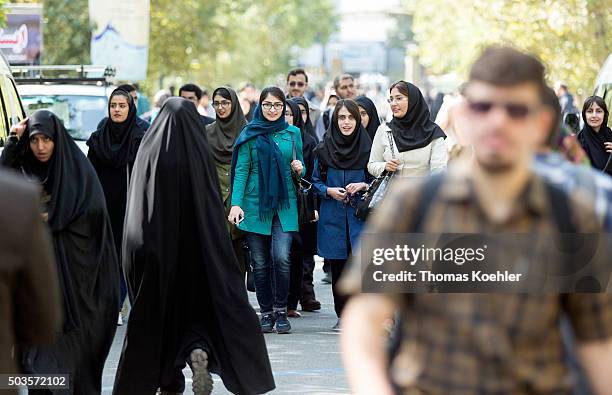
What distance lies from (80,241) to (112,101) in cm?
358

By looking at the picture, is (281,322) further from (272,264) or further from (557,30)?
(557,30)

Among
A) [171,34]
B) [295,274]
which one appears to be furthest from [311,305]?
[171,34]

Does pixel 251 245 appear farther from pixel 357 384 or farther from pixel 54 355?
pixel 357 384

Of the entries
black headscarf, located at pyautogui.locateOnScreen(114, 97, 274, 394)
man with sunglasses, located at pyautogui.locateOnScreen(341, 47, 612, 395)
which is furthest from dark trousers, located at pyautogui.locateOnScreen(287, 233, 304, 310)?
man with sunglasses, located at pyautogui.locateOnScreen(341, 47, 612, 395)

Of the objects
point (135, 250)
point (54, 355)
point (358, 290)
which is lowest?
point (54, 355)

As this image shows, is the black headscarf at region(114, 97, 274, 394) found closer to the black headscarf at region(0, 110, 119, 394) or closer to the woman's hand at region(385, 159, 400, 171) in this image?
the black headscarf at region(0, 110, 119, 394)

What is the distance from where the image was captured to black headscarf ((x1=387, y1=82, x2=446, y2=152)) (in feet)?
33.4

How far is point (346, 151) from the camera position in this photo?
10.8m

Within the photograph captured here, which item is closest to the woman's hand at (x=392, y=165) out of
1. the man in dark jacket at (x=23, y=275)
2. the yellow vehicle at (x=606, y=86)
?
the yellow vehicle at (x=606, y=86)

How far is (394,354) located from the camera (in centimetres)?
351

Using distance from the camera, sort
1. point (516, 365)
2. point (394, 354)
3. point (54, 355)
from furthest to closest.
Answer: point (54, 355)
point (394, 354)
point (516, 365)

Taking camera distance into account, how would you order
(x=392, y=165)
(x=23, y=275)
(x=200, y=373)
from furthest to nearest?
(x=392, y=165), (x=200, y=373), (x=23, y=275)

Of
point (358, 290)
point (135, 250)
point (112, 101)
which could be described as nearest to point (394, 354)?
point (358, 290)

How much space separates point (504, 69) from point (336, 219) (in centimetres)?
746
